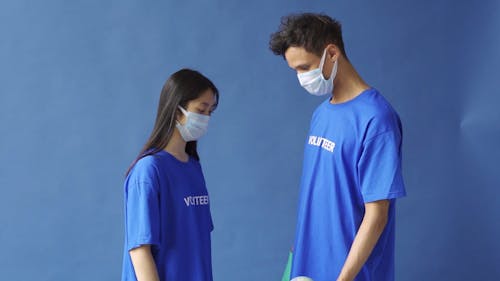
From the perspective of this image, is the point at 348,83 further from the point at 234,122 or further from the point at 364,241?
the point at 234,122

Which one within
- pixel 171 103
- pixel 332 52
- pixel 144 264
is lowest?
pixel 144 264

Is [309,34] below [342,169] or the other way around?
the other way around

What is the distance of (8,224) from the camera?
216cm

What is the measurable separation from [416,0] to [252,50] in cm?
70

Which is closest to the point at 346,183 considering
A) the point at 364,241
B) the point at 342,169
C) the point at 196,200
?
the point at 342,169

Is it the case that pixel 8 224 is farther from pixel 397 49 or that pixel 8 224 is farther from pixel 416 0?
pixel 416 0

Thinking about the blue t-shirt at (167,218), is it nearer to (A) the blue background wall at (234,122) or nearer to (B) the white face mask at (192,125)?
(B) the white face mask at (192,125)

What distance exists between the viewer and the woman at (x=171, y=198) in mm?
1326

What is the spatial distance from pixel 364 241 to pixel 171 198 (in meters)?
0.47

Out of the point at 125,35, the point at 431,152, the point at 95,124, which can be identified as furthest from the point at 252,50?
the point at 431,152

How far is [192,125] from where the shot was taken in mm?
1454

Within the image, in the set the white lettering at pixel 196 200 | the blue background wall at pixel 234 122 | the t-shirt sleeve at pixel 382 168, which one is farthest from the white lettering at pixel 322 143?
the blue background wall at pixel 234 122

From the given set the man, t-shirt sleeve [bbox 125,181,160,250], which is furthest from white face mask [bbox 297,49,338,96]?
t-shirt sleeve [bbox 125,181,160,250]

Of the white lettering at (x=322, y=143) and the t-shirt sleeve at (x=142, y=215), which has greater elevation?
the white lettering at (x=322, y=143)
